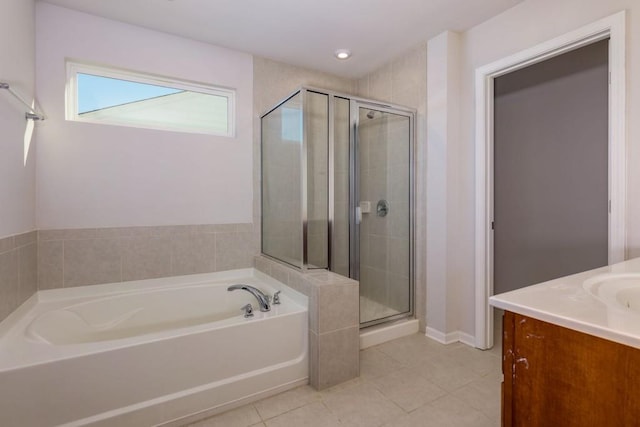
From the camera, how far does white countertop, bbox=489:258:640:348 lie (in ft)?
2.20

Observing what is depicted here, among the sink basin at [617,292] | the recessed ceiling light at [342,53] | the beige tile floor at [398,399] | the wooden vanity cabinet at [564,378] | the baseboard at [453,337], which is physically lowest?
the beige tile floor at [398,399]

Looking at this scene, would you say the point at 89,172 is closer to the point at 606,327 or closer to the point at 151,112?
the point at 151,112

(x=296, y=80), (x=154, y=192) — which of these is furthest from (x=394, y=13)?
(x=154, y=192)

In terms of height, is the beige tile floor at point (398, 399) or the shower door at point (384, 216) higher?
the shower door at point (384, 216)

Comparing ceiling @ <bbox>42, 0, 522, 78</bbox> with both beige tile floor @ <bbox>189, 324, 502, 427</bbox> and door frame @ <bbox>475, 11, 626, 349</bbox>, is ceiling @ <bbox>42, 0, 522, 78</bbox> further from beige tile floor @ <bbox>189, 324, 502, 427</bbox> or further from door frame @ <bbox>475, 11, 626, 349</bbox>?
beige tile floor @ <bbox>189, 324, 502, 427</bbox>

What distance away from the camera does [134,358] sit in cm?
153

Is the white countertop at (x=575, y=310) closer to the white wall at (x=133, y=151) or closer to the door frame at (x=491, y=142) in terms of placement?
the door frame at (x=491, y=142)

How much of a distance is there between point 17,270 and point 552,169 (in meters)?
4.13

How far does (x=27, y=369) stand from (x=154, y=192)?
57.5 inches

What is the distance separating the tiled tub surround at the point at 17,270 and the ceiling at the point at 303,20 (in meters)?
1.62

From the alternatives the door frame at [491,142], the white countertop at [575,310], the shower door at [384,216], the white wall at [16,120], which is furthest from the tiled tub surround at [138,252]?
the white countertop at [575,310]

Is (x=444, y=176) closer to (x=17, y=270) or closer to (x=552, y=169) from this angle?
(x=552, y=169)

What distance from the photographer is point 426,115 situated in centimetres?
271

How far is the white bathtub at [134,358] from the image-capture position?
1378mm
